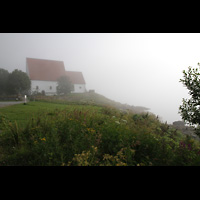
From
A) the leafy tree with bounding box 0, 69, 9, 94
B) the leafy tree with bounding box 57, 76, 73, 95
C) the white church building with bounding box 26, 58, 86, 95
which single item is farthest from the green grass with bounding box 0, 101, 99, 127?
the leafy tree with bounding box 57, 76, 73, 95

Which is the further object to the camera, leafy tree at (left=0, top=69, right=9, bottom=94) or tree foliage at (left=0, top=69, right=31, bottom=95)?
leafy tree at (left=0, top=69, right=9, bottom=94)

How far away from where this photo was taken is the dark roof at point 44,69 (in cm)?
2651

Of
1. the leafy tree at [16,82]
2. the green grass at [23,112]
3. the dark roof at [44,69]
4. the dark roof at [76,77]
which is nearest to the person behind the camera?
the green grass at [23,112]

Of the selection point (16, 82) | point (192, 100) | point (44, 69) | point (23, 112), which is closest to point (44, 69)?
point (44, 69)

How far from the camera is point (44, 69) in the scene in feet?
90.5

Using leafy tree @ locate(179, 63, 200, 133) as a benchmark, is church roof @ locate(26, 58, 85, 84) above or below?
above

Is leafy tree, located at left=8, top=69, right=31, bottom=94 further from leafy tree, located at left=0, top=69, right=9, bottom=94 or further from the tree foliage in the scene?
leafy tree, located at left=0, top=69, right=9, bottom=94

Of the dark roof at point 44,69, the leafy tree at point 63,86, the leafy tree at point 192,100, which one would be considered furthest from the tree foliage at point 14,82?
the leafy tree at point 192,100

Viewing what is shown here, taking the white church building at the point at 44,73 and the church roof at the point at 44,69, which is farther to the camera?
the church roof at the point at 44,69

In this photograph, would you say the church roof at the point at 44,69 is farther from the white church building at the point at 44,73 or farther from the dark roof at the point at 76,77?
the dark roof at the point at 76,77

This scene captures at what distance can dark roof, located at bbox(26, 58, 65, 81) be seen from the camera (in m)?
26.5

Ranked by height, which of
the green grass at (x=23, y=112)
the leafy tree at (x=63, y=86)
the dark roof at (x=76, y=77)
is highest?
the dark roof at (x=76, y=77)

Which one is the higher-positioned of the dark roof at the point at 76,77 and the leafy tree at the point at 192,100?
the dark roof at the point at 76,77
